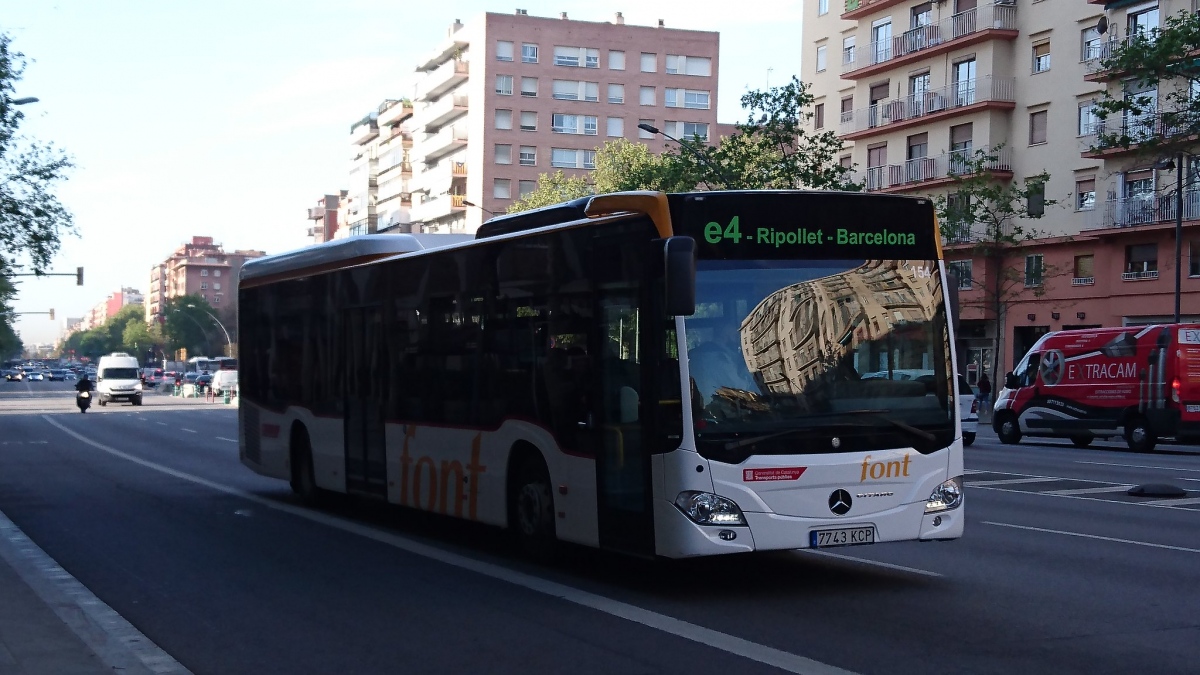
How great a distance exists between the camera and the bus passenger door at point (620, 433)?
952 cm

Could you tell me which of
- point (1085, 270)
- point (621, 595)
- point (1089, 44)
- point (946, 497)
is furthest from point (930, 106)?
point (621, 595)

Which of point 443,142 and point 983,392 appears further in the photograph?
point 443,142

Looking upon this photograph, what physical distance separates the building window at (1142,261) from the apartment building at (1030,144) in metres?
0.04

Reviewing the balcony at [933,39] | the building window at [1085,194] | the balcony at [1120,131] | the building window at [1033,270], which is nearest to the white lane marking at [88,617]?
the balcony at [1120,131]

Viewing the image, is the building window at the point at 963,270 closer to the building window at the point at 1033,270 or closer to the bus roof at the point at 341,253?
the building window at the point at 1033,270

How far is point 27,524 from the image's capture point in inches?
589

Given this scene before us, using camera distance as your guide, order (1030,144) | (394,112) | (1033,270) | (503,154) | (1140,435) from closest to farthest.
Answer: (1140,435) → (1033,270) → (1030,144) → (503,154) → (394,112)

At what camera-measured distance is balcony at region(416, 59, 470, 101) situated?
9925 centimetres

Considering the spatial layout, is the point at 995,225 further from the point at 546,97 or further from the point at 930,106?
the point at 546,97

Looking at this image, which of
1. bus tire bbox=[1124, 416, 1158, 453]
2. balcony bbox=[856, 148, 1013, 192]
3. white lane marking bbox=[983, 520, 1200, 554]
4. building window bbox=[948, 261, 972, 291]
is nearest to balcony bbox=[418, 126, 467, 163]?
balcony bbox=[856, 148, 1013, 192]

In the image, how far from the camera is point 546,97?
95.4 m

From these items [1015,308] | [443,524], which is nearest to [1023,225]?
[1015,308]

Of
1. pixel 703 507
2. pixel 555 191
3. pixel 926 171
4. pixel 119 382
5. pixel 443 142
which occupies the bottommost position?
pixel 119 382

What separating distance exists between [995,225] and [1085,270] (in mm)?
3870
